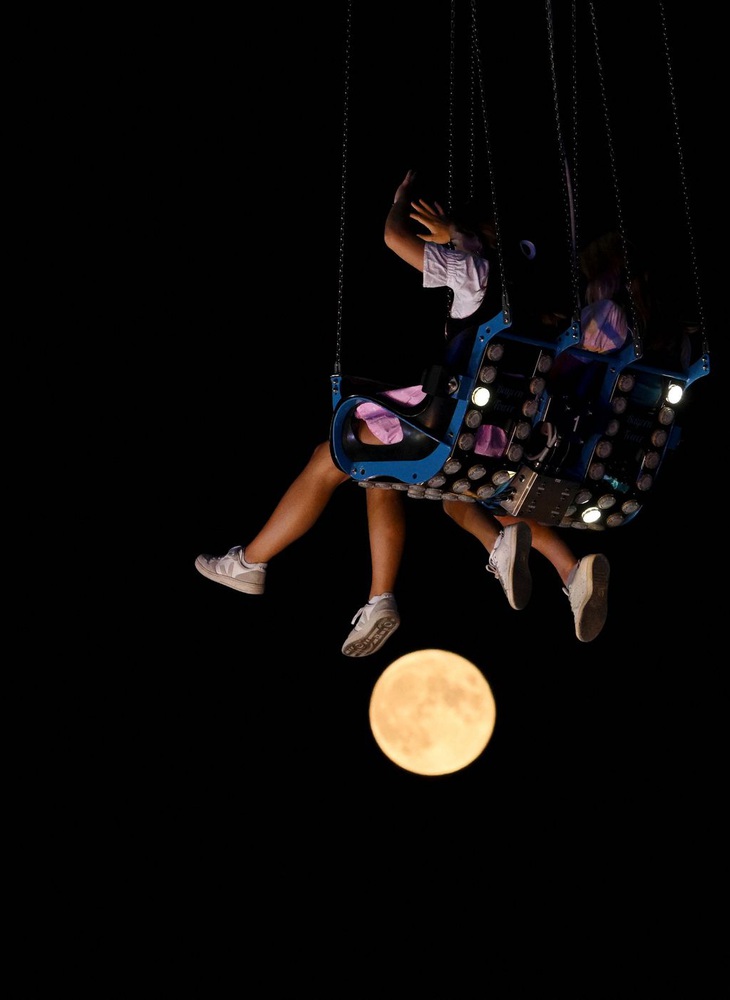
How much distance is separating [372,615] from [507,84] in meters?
2.11

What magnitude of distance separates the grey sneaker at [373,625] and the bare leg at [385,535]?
0.13ft

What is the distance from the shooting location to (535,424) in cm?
346

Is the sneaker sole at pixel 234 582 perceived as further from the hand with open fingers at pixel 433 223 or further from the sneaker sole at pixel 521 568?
the hand with open fingers at pixel 433 223

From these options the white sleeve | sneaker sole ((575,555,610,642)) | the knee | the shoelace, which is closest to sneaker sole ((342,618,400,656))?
the shoelace

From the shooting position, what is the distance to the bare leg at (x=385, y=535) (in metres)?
3.85

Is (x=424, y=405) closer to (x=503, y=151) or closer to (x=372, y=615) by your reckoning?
(x=372, y=615)

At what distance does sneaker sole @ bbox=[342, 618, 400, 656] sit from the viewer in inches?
152

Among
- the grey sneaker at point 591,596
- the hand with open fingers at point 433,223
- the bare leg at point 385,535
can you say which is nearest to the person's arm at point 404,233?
the hand with open fingers at point 433,223

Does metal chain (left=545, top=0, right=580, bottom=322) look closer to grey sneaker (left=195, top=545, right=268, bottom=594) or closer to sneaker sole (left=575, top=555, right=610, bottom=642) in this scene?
sneaker sole (left=575, top=555, right=610, bottom=642)

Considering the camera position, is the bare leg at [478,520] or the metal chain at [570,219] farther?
the bare leg at [478,520]

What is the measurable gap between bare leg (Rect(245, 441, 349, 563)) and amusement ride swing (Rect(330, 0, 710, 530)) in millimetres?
221

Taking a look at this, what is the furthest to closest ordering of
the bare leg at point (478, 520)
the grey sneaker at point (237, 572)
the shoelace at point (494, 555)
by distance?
the grey sneaker at point (237, 572), the bare leg at point (478, 520), the shoelace at point (494, 555)

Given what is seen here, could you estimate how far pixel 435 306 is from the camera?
4867 millimetres

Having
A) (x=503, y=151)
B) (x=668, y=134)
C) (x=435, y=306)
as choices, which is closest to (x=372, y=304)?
(x=435, y=306)
